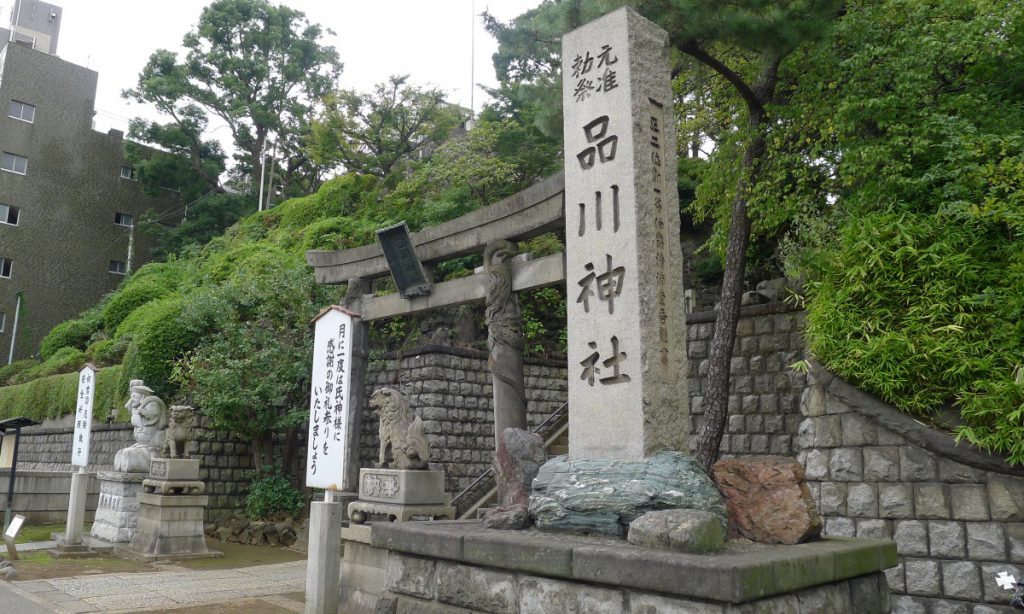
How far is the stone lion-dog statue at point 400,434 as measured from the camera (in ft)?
25.3

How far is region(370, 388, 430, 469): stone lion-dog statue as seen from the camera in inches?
303

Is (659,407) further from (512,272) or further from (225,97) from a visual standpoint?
(225,97)

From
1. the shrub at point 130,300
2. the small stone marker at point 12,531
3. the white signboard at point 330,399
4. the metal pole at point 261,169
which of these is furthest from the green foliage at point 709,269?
the metal pole at point 261,169

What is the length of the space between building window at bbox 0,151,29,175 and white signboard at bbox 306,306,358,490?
28.2 meters

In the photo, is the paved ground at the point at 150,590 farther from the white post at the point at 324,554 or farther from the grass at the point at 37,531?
the grass at the point at 37,531

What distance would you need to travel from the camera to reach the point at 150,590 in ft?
26.8

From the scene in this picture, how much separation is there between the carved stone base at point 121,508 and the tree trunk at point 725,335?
9.06 m

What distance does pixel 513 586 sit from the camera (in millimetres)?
3738

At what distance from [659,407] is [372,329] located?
11.3m

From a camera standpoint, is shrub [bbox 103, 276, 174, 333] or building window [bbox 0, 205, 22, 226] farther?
building window [bbox 0, 205, 22, 226]

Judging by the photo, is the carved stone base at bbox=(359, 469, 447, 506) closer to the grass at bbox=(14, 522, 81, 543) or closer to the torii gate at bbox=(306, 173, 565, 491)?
the torii gate at bbox=(306, 173, 565, 491)

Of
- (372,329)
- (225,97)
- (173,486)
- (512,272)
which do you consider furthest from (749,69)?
(225,97)

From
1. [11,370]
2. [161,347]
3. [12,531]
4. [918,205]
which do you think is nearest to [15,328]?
[11,370]

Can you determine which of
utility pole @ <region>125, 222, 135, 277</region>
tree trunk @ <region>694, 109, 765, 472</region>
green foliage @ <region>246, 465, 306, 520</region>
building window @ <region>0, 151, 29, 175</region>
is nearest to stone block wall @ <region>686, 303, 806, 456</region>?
tree trunk @ <region>694, 109, 765, 472</region>
